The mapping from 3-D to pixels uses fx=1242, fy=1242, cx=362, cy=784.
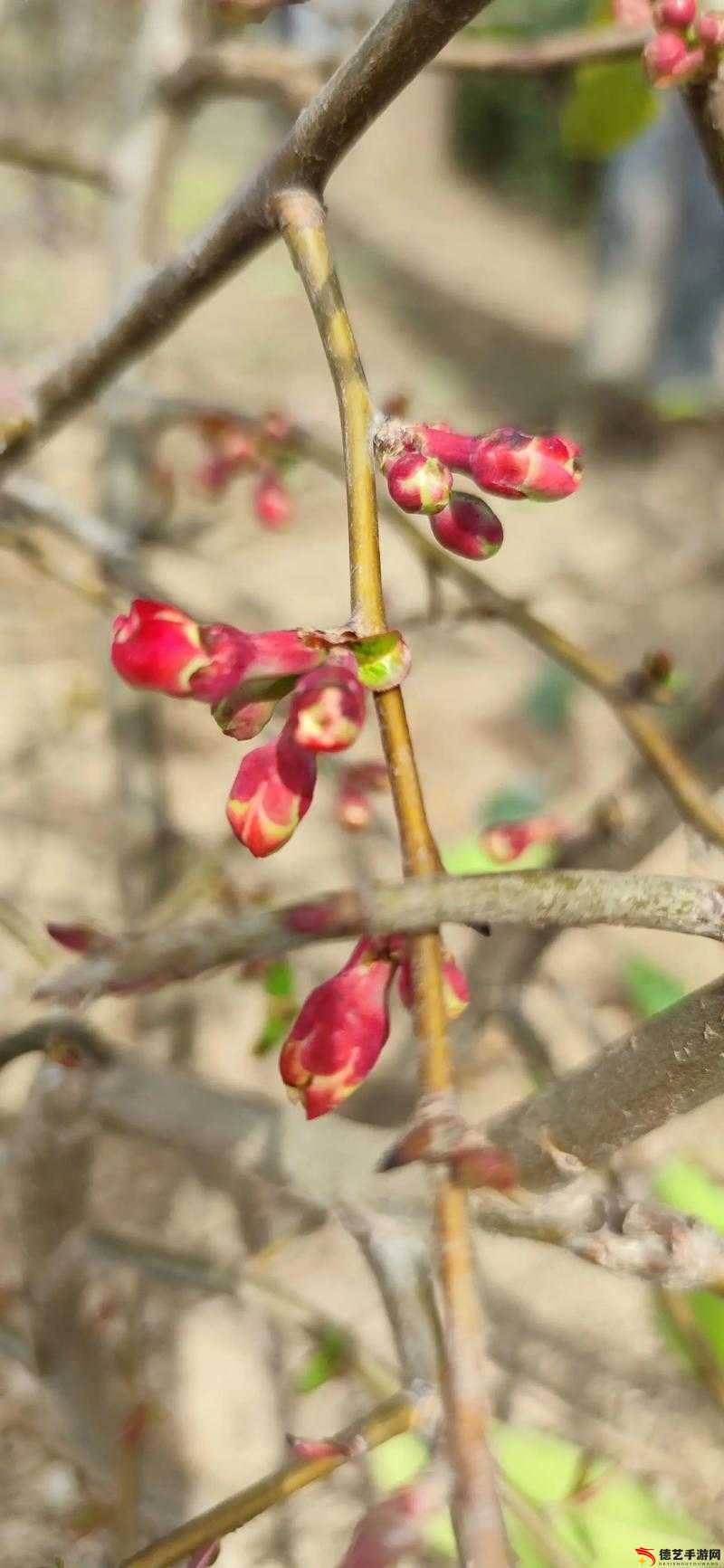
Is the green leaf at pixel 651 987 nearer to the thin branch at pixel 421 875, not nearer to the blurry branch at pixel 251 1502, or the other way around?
the blurry branch at pixel 251 1502

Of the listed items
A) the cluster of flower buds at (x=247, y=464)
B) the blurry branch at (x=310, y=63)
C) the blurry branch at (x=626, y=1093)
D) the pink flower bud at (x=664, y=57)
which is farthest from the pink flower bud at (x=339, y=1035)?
the cluster of flower buds at (x=247, y=464)

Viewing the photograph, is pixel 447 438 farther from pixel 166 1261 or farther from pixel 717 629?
pixel 717 629

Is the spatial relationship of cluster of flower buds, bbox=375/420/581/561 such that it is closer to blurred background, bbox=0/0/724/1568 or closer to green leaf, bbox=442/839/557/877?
blurred background, bbox=0/0/724/1568

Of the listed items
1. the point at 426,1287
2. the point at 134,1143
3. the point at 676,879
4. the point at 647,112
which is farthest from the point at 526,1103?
the point at 647,112

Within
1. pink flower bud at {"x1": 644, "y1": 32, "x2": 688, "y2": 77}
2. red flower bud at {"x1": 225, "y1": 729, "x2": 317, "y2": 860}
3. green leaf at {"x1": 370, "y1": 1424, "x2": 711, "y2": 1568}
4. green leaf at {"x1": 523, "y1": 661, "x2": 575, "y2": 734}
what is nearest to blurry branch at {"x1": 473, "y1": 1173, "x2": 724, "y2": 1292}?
red flower bud at {"x1": 225, "y1": 729, "x2": 317, "y2": 860}

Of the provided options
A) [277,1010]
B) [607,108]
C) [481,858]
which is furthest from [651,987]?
[607,108]

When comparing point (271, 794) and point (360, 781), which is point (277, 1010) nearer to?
point (360, 781)
